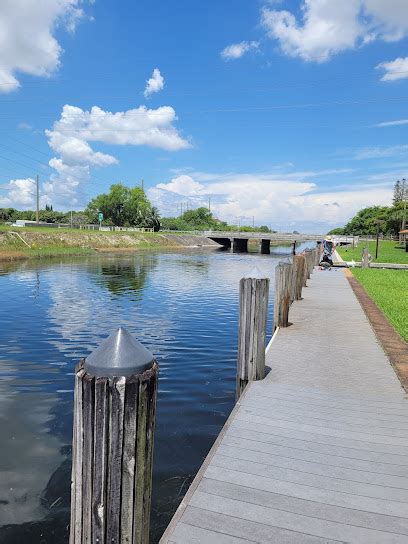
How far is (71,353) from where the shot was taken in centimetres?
972

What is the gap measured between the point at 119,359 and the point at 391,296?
1420 centimetres

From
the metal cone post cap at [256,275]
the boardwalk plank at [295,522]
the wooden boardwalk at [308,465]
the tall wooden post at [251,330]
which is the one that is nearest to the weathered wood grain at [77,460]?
the wooden boardwalk at [308,465]

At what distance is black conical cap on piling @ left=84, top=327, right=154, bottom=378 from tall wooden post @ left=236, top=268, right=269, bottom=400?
376 centimetres

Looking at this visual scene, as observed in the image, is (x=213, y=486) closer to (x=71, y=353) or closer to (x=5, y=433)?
(x=5, y=433)

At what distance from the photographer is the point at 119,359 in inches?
87.7

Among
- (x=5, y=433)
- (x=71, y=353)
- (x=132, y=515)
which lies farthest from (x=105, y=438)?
(x=71, y=353)

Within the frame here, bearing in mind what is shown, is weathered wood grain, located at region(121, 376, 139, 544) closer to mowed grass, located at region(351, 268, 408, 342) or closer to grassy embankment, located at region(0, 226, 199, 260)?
mowed grass, located at region(351, 268, 408, 342)

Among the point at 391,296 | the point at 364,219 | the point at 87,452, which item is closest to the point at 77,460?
the point at 87,452

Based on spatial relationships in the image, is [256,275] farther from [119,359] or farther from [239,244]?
[239,244]

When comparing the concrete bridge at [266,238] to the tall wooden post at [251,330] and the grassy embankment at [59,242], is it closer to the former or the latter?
the grassy embankment at [59,242]

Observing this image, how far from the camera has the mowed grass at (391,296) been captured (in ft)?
34.2

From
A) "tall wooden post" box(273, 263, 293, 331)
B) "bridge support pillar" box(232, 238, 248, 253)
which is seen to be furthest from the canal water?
"bridge support pillar" box(232, 238, 248, 253)

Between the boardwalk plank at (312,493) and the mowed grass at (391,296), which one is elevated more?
the mowed grass at (391,296)

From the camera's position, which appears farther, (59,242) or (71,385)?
(59,242)
